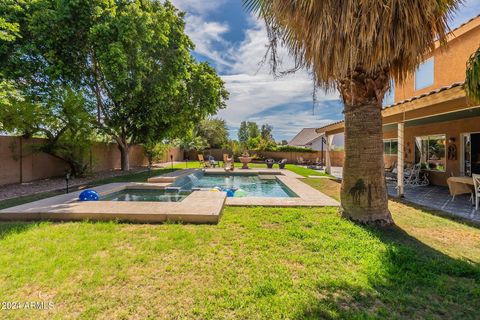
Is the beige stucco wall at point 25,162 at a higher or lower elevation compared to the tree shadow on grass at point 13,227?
higher

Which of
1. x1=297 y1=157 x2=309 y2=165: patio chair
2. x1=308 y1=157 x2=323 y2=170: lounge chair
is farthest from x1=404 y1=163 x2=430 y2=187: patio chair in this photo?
x1=297 y1=157 x2=309 y2=165: patio chair

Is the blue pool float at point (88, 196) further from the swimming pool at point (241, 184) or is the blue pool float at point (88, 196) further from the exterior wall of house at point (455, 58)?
the exterior wall of house at point (455, 58)

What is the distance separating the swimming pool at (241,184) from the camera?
11594 millimetres

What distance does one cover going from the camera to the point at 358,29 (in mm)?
4664

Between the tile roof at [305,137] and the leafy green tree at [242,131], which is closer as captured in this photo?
the tile roof at [305,137]

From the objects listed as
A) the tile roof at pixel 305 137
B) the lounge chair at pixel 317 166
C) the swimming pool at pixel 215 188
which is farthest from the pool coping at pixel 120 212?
the tile roof at pixel 305 137

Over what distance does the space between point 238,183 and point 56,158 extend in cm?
1033

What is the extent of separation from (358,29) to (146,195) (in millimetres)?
9247

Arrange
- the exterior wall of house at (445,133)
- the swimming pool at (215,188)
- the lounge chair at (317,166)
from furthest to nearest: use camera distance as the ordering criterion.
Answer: the lounge chair at (317,166) < the exterior wall of house at (445,133) < the swimming pool at (215,188)

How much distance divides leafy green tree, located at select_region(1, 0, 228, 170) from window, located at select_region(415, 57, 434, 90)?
11.9m

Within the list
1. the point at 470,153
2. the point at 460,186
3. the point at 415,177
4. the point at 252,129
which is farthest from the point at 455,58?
the point at 252,129

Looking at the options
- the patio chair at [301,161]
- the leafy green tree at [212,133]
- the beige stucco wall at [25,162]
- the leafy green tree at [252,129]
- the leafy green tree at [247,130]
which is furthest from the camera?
the leafy green tree at [247,130]

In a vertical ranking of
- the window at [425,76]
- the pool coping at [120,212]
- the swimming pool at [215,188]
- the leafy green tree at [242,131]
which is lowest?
the swimming pool at [215,188]

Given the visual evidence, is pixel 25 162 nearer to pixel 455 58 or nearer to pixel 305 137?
pixel 455 58
